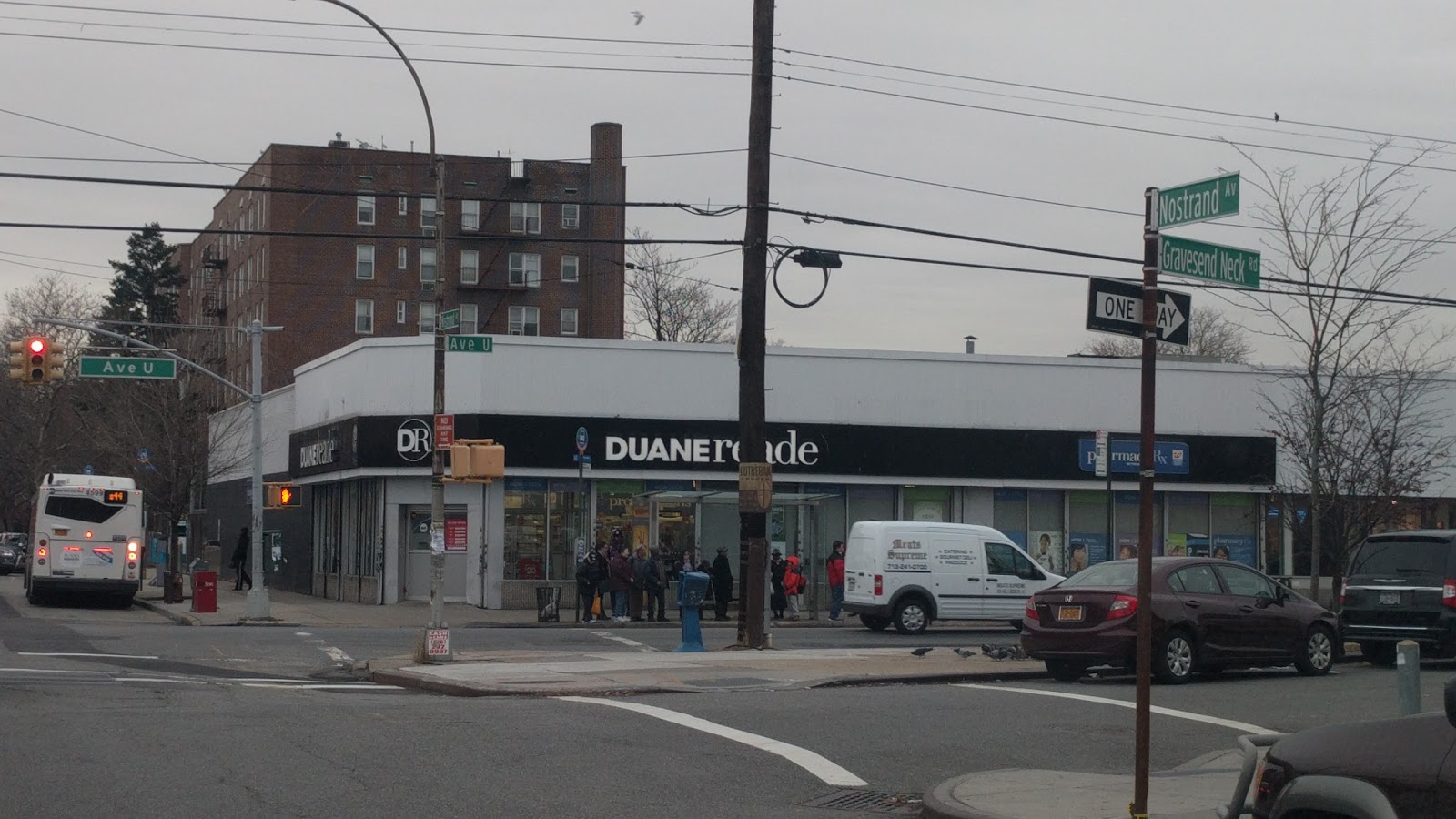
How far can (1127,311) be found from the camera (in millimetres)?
9164

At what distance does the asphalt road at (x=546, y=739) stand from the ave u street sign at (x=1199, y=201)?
441 cm

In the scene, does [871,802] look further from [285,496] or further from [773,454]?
[773,454]

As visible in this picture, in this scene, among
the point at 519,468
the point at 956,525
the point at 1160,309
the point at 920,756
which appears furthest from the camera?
the point at 519,468

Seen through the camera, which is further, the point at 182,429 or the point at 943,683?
the point at 182,429

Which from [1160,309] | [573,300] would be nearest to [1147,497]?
[1160,309]

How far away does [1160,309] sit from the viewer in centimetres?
945

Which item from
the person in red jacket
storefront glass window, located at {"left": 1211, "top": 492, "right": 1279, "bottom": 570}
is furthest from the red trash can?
storefront glass window, located at {"left": 1211, "top": 492, "right": 1279, "bottom": 570}

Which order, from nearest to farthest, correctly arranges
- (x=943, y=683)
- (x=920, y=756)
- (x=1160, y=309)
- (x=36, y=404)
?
(x=1160, y=309) → (x=920, y=756) → (x=943, y=683) → (x=36, y=404)

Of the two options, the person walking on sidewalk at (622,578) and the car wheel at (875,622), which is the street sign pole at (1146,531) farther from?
the person walking on sidewalk at (622,578)

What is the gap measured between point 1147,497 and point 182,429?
3961 cm

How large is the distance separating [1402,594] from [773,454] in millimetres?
18659

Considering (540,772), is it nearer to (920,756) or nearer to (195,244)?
(920,756)

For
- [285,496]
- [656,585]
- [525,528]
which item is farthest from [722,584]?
[285,496]

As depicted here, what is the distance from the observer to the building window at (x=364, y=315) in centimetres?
7456
